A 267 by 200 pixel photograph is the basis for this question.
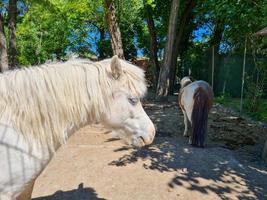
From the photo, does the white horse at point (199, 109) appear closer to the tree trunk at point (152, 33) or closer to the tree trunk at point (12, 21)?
the tree trunk at point (12, 21)

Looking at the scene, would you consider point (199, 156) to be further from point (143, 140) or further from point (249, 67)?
point (249, 67)

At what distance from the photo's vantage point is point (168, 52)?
12414mm

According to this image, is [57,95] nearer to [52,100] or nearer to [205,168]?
[52,100]

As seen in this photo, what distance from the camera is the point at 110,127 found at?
2.86 meters

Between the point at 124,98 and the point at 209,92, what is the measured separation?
3.78m

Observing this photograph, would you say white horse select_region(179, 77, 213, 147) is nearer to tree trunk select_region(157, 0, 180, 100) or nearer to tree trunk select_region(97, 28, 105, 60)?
tree trunk select_region(157, 0, 180, 100)

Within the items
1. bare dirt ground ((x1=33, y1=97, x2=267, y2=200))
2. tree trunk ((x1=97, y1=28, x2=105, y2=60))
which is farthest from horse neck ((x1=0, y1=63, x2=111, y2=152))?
tree trunk ((x1=97, y1=28, x2=105, y2=60))

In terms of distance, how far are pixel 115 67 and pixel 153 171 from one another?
9.02ft

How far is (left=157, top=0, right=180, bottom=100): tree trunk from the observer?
11.9 meters

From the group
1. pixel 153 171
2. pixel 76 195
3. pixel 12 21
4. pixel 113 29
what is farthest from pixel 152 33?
pixel 76 195

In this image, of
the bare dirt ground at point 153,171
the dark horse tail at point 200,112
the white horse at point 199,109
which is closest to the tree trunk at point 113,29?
the bare dirt ground at point 153,171

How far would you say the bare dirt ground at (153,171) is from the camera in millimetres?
4461

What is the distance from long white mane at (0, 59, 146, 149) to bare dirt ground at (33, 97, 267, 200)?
1.98 meters

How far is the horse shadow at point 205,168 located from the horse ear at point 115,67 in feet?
7.87
